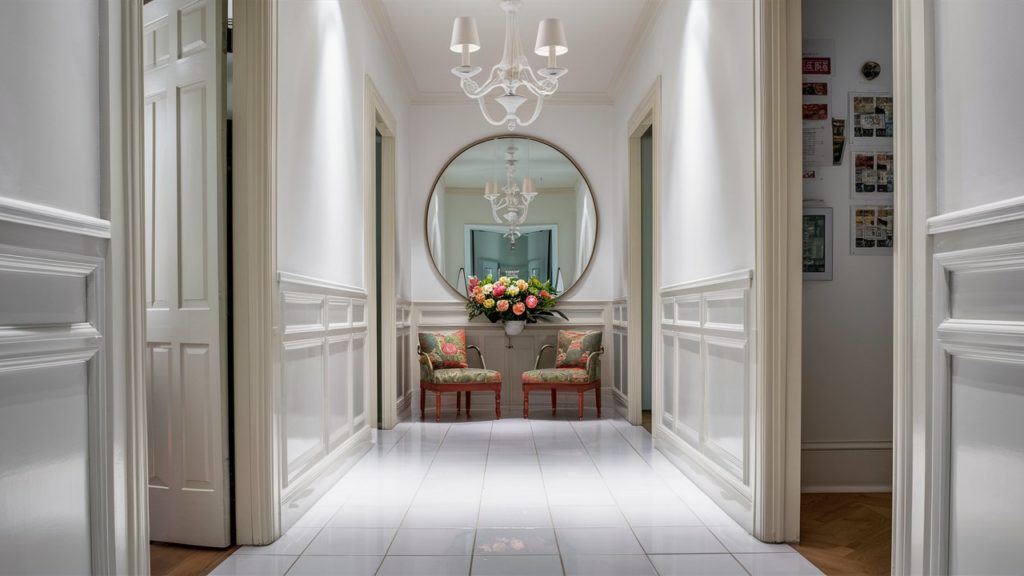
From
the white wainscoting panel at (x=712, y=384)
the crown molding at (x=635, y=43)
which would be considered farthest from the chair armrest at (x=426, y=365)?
the crown molding at (x=635, y=43)

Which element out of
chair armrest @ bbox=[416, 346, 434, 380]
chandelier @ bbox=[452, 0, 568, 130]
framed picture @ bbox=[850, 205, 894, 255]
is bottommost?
chair armrest @ bbox=[416, 346, 434, 380]

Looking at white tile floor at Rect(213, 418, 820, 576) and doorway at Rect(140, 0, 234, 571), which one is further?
doorway at Rect(140, 0, 234, 571)

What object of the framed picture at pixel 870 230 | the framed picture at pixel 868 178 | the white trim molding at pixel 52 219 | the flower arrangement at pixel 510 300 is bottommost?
the flower arrangement at pixel 510 300

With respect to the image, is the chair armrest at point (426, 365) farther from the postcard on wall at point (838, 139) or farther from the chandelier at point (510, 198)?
the postcard on wall at point (838, 139)

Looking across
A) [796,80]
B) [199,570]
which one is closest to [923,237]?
[796,80]

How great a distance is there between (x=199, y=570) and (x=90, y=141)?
1678mm

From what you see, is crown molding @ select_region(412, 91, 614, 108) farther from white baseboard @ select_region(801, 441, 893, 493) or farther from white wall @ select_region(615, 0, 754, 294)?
white baseboard @ select_region(801, 441, 893, 493)

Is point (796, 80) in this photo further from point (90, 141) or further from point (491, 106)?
point (491, 106)

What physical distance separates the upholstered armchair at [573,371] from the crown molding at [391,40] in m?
2.76

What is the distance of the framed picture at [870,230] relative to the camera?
12.5 ft

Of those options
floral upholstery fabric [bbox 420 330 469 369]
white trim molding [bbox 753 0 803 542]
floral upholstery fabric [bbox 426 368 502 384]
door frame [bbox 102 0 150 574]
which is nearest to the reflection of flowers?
white trim molding [bbox 753 0 803 542]

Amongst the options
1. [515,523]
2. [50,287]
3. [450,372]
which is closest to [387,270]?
[450,372]

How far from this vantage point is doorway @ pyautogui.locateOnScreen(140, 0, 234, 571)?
2.91 meters

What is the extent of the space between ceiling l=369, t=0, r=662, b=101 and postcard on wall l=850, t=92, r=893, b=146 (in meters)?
1.75
